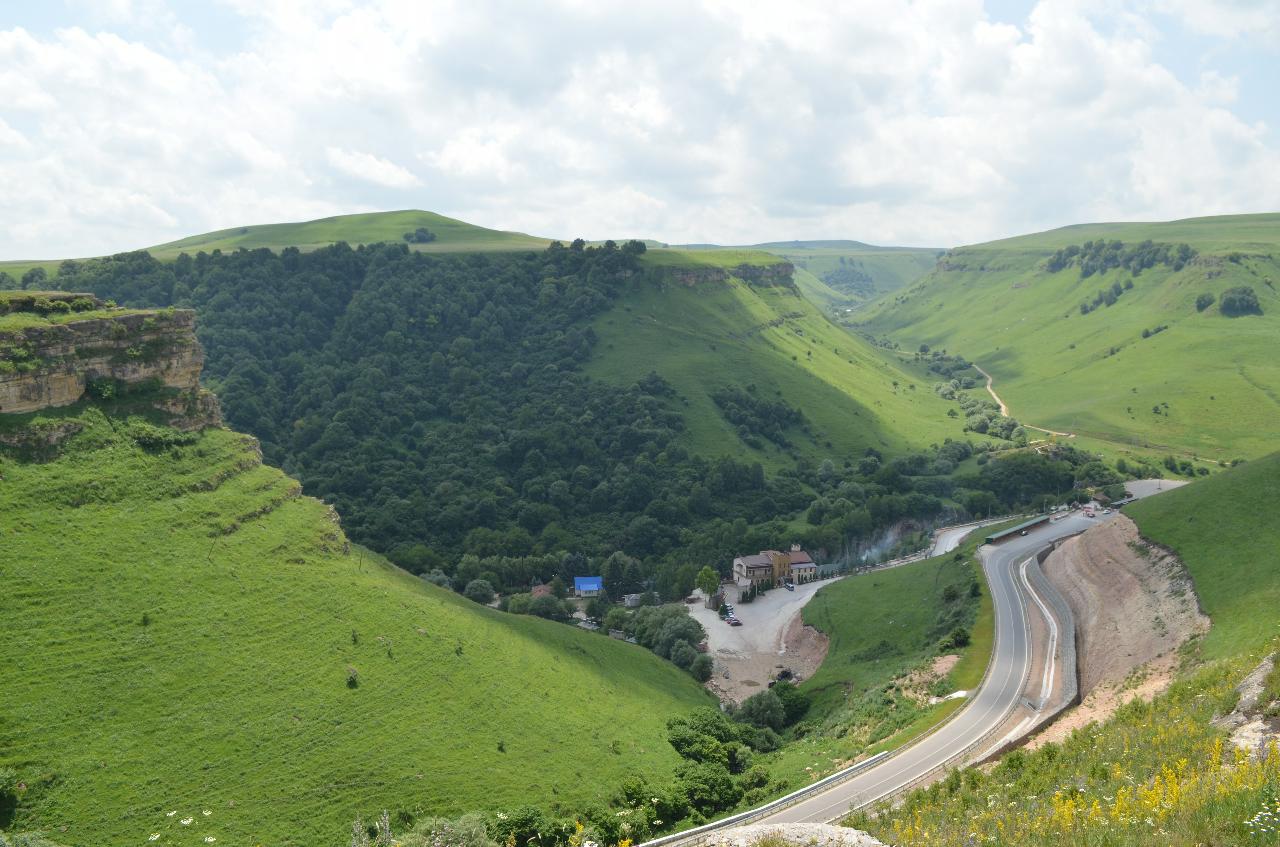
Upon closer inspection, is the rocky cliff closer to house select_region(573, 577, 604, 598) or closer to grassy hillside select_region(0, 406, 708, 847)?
grassy hillside select_region(0, 406, 708, 847)

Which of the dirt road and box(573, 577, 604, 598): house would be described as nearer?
the dirt road

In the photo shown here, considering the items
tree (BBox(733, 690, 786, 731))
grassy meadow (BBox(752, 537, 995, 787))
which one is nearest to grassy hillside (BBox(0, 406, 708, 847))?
tree (BBox(733, 690, 786, 731))

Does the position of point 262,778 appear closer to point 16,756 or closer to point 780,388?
point 16,756

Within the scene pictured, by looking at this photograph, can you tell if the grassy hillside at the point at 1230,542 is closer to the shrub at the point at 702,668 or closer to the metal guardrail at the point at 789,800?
the metal guardrail at the point at 789,800

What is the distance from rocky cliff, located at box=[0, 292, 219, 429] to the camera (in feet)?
222

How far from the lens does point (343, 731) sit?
56562 millimetres

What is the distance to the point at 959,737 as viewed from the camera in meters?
55.9

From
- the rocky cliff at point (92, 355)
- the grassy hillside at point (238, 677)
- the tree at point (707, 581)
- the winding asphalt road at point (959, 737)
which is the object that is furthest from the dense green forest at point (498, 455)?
the grassy hillside at point (238, 677)

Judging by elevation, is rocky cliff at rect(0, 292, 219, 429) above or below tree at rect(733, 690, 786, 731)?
above

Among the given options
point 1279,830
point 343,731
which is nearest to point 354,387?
point 343,731

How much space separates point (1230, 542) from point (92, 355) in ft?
314

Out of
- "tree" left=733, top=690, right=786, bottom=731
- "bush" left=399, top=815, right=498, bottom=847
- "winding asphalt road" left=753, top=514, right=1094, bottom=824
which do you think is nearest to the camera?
"bush" left=399, top=815, right=498, bottom=847

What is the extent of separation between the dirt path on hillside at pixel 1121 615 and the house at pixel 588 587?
206 ft

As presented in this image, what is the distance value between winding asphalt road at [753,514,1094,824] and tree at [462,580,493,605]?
6640 cm
